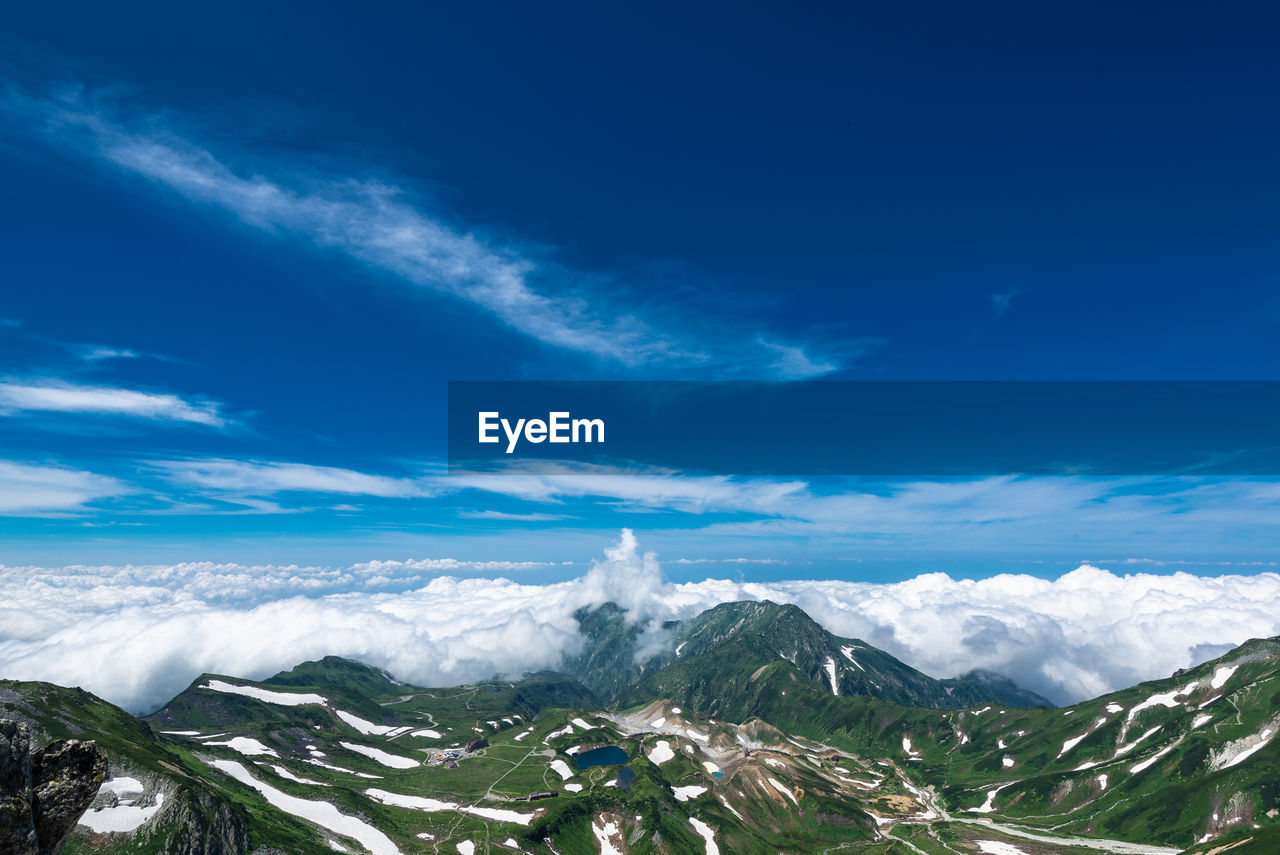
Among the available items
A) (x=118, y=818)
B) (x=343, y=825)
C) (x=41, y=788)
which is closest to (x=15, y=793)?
(x=41, y=788)

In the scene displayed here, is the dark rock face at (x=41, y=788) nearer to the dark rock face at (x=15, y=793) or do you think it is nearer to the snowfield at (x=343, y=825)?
the dark rock face at (x=15, y=793)

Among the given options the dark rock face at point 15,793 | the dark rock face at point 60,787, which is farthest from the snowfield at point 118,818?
the dark rock face at point 15,793

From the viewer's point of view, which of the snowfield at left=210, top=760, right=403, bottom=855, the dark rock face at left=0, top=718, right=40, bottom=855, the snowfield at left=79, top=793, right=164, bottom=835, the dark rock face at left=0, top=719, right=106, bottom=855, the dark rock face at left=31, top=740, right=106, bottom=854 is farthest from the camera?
the snowfield at left=210, top=760, right=403, bottom=855

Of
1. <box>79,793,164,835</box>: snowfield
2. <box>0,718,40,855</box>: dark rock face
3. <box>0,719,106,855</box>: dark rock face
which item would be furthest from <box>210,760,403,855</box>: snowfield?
<box>0,718,40,855</box>: dark rock face

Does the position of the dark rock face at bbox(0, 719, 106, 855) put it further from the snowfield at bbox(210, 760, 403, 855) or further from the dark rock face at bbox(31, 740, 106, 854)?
the snowfield at bbox(210, 760, 403, 855)

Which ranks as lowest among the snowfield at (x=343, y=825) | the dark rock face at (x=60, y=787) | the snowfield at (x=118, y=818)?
the snowfield at (x=343, y=825)

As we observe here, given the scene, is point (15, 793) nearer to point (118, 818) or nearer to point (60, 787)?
point (60, 787)

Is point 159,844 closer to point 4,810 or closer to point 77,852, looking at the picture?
point 77,852

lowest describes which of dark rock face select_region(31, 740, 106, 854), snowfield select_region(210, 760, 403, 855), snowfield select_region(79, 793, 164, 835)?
snowfield select_region(210, 760, 403, 855)
